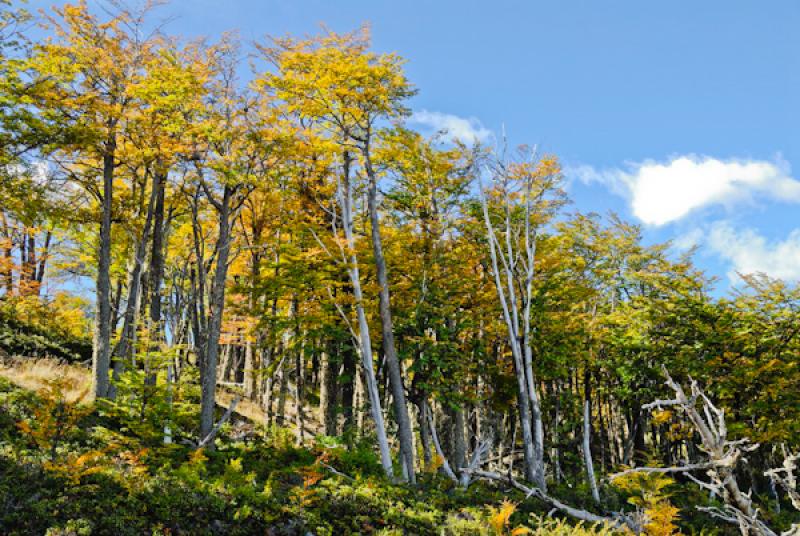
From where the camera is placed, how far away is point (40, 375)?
1402 cm

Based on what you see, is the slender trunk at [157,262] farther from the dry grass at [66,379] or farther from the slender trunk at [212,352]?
the dry grass at [66,379]

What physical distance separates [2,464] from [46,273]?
2200 cm

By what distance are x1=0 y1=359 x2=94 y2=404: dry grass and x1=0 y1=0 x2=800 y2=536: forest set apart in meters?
0.16

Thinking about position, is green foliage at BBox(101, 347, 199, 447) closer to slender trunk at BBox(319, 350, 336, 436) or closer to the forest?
the forest

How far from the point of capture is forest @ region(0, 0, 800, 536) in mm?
8102

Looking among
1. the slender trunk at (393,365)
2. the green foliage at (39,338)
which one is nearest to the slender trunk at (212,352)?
the slender trunk at (393,365)

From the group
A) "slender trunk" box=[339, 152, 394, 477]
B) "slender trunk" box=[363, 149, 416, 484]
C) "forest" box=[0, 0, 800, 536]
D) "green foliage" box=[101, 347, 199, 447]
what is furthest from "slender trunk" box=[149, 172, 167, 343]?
"slender trunk" box=[363, 149, 416, 484]

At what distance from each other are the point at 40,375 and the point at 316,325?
782 centimetres

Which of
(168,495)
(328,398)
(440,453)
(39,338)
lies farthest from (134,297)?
(39,338)

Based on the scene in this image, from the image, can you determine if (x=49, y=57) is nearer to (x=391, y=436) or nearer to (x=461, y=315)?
(x=461, y=315)

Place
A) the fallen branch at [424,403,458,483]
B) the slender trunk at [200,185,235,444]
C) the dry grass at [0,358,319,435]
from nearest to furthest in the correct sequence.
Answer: the fallen branch at [424,403,458,483]
the slender trunk at [200,185,235,444]
the dry grass at [0,358,319,435]

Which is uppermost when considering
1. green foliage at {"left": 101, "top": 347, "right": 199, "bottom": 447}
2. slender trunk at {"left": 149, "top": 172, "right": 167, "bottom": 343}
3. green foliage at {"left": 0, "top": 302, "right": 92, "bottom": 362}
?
slender trunk at {"left": 149, "top": 172, "right": 167, "bottom": 343}

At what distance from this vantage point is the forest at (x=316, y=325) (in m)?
8.10

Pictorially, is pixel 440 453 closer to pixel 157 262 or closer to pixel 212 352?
pixel 212 352
